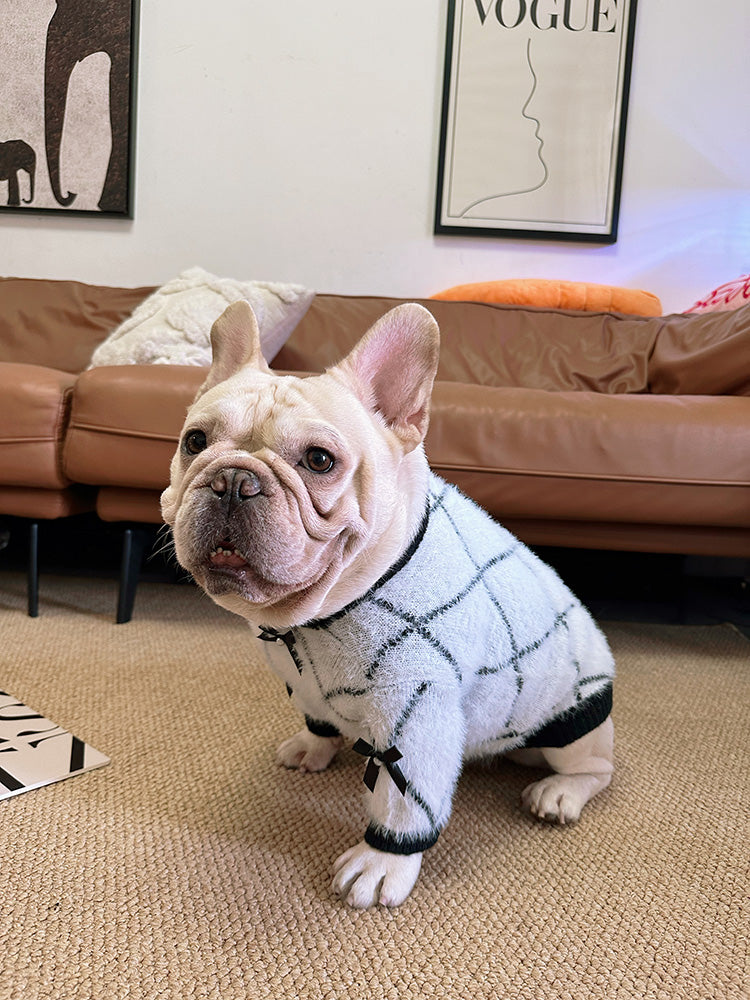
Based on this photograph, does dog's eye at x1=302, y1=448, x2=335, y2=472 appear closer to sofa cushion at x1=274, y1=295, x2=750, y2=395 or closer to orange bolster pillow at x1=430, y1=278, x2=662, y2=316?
sofa cushion at x1=274, y1=295, x2=750, y2=395

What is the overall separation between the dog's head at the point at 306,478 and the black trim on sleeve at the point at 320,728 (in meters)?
0.32

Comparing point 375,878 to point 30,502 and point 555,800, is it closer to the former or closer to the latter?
point 555,800

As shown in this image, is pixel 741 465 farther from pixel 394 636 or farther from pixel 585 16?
pixel 585 16

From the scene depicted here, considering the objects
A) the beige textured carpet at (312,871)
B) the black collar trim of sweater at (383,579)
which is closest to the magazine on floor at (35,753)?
the beige textured carpet at (312,871)

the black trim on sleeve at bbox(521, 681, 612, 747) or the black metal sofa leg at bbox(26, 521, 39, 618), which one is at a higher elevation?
the black trim on sleeve at bbox(521, 681, 612, 747)

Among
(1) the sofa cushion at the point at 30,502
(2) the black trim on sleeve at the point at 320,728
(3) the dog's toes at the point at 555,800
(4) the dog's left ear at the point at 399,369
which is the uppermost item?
(4) the dog's left ear at the point at 399,369

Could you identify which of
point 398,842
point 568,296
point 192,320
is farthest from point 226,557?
point 568,296

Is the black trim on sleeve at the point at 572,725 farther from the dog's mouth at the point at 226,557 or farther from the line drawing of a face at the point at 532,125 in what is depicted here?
the line drawing of a face at the point at 532,125

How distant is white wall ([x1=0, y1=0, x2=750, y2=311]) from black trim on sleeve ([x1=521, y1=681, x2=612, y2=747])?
195cm

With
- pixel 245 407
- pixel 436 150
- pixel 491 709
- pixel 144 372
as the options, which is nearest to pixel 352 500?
pixel 245 407

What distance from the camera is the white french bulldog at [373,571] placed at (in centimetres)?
69

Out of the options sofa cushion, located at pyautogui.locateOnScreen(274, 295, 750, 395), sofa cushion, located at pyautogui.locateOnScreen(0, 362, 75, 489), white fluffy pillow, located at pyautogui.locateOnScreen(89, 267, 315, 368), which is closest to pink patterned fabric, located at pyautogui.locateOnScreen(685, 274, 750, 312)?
sofa cushion, located at pyautogui.locateOnScreen(274, 295, 750, 395)

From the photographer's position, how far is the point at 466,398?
155 cm

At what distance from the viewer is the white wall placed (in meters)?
2.52
